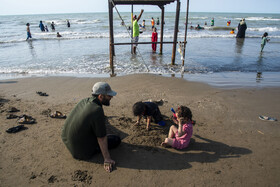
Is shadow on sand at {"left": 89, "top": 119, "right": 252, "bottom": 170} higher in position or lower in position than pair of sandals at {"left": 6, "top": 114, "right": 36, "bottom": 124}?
lower

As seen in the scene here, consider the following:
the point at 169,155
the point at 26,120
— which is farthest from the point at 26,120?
the point at 169,155

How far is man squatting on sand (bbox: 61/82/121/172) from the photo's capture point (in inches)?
94.9

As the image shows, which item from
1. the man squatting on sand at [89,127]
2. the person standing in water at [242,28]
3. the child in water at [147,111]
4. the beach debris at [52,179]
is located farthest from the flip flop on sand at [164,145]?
the person standing in water at [242,28]

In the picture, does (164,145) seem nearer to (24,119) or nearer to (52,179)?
(52,179)

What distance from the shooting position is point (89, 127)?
8.14 ft

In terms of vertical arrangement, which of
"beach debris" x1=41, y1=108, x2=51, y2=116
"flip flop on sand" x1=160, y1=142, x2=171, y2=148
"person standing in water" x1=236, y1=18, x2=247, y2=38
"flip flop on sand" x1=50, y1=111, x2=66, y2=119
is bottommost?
"flip flop on sand" x1=160, y1=142, x2=171, y2=148

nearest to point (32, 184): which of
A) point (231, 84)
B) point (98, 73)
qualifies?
point (98, 73)

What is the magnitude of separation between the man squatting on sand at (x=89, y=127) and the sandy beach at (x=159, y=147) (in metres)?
0.20

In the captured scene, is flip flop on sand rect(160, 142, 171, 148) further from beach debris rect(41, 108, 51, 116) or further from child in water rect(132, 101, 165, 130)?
beach debris rect(41, 108, 51, 116)

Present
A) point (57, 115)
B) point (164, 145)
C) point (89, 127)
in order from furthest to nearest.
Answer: point (57, 115), point (164, 145), point (89, 127)

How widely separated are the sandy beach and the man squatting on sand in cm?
20

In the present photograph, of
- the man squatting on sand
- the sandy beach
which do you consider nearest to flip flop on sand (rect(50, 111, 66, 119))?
the sandy beach

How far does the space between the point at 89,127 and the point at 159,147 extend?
132 centimetres

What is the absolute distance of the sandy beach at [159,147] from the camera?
8.20 feet
